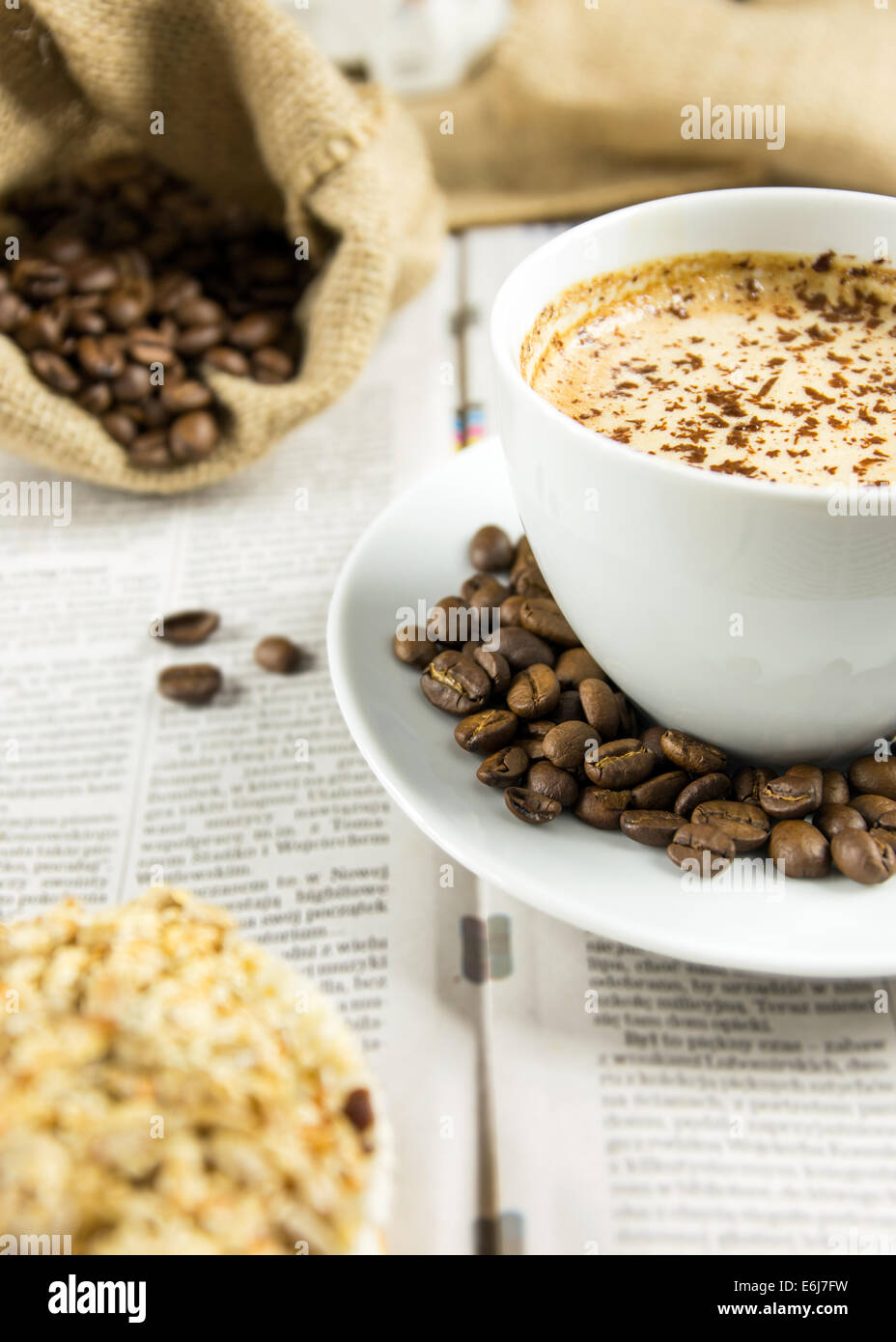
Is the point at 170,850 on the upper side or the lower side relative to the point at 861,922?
lower

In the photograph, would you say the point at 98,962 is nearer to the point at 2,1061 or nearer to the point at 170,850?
the point at 2,1061

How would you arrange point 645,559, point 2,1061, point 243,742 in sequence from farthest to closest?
point 243,742
point 645,559
point 2,1061

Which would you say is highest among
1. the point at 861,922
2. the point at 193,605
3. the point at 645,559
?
the point at 645,559

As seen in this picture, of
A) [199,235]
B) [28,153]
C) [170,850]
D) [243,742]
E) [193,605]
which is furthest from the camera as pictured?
[199,235]

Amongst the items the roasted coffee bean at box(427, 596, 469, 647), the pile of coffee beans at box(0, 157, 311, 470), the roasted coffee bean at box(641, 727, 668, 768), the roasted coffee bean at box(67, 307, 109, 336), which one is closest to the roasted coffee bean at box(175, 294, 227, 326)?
the pile of coffee beans at box(0, 157, 311, 470)

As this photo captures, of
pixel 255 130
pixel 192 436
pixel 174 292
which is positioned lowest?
pixel 192 436

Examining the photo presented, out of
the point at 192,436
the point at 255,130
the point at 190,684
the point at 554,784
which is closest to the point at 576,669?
the point at 554,784

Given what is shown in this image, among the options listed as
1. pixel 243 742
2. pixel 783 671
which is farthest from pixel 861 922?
pixel 243 742

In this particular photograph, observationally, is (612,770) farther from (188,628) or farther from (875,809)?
(188,628)
